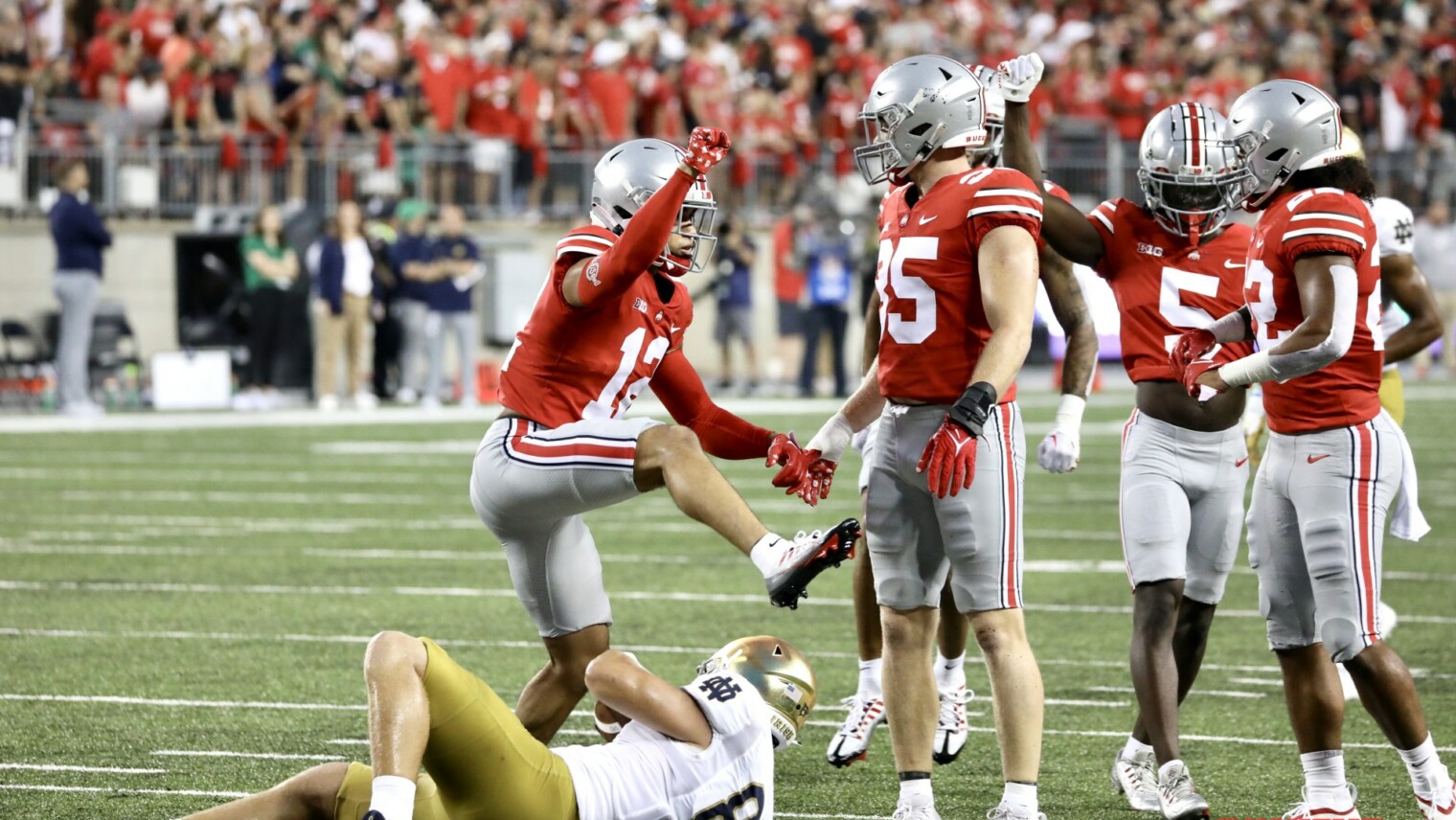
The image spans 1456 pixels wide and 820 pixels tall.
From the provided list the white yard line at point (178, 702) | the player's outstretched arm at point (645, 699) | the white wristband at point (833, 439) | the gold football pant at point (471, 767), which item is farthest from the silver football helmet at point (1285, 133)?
the white yard line at point (178, 702)

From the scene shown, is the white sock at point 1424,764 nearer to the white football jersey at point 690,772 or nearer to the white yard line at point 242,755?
the white football jersey at point 690,772

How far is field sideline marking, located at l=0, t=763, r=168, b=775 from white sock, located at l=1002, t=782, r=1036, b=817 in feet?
7.82

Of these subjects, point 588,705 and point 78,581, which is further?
point 78,581

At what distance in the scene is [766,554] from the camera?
16.7 ft

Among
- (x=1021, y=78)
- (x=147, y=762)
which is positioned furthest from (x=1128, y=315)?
(x=147, y=762)

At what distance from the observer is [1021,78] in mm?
5887

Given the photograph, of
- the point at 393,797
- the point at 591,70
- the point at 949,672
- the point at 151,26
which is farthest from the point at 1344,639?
the point at 591,70

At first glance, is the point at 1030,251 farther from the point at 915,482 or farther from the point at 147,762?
the point at 147,762

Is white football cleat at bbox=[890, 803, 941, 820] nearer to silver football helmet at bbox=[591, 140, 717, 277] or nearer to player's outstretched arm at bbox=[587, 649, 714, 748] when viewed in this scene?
player's outstretched arm at bbox=[587, 649, 714, 748]

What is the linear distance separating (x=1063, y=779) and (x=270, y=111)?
16298mm

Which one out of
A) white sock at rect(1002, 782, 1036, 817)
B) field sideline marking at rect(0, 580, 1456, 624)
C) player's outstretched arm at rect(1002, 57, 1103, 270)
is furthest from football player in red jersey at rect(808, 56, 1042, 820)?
field sideline marking at rect(0, 580, 1456, 624)

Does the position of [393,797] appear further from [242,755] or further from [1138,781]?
[1138,781]

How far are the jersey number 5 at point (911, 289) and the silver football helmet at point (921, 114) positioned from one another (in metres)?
0.23

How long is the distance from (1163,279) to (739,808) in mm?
2147
